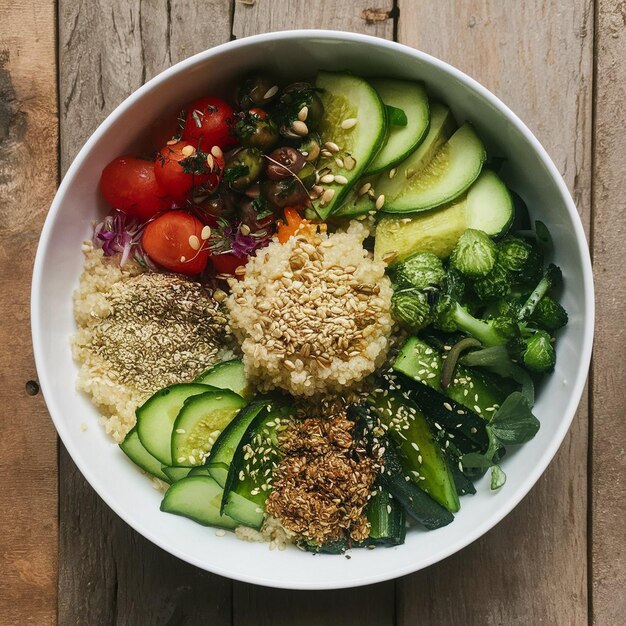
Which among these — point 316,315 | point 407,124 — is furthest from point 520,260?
point 316,315

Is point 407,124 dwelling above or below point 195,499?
above

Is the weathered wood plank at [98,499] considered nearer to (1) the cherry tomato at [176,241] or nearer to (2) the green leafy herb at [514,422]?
(1) the cherry tomato at [176,241]

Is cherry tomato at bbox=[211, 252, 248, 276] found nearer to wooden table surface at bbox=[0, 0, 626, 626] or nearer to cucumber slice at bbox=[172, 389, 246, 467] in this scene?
cucumber slice at bbox=[172, 389, 246, 467]

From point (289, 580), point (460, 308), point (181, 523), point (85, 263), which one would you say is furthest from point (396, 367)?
point (85, 263)

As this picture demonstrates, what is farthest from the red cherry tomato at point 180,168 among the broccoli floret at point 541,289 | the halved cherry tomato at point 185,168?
the broccoli floret at point 541,289

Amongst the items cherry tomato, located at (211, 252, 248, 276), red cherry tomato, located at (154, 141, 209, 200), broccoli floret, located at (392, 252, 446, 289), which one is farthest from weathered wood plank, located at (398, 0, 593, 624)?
cherry tomato, located at (211, 252, 248, 276)

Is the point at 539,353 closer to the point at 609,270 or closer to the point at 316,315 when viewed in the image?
the point at 609,270
